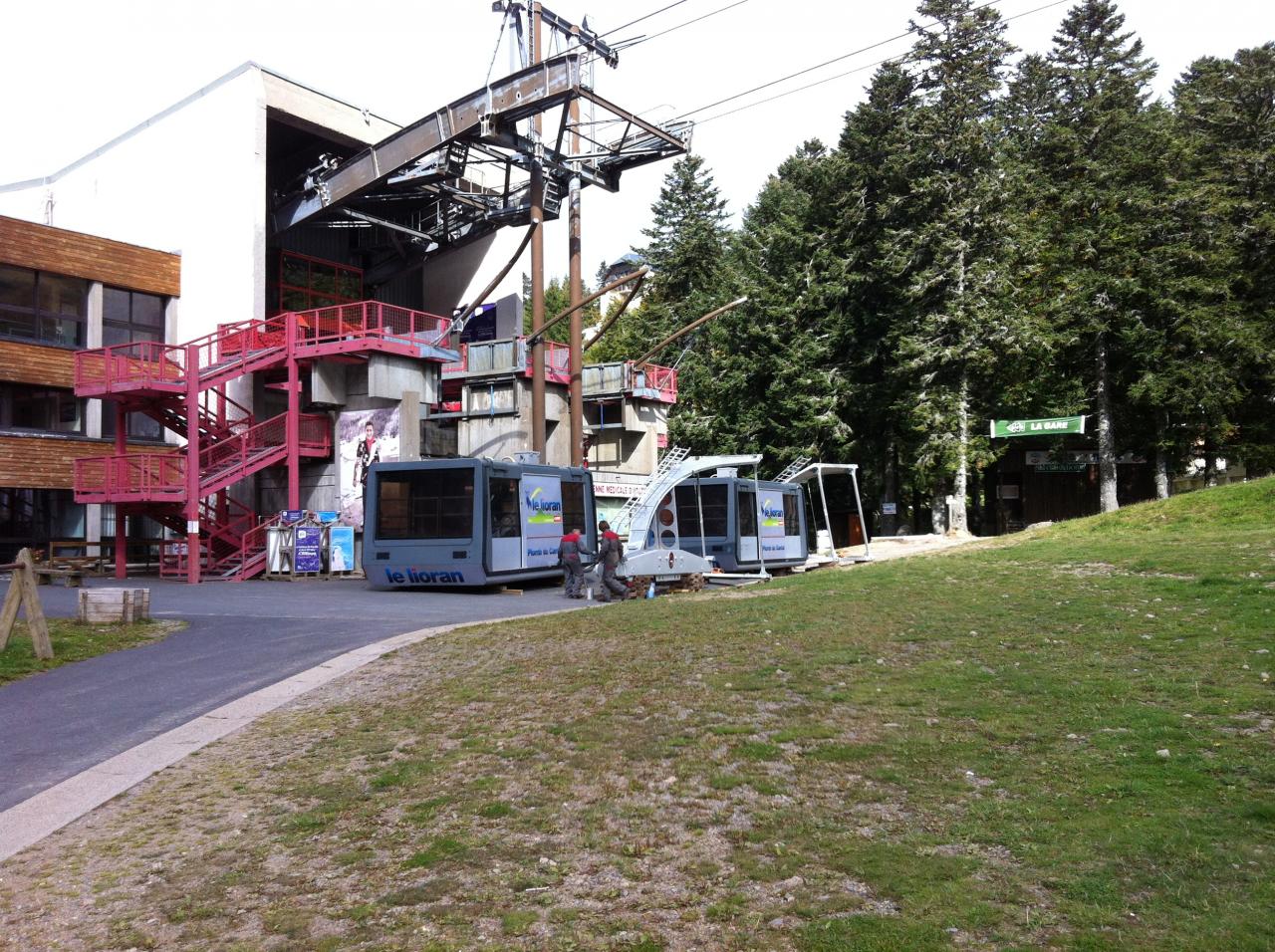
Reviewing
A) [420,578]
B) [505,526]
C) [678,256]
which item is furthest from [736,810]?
[678,256]

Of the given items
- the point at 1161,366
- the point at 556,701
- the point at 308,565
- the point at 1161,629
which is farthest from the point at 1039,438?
the point at 556,701

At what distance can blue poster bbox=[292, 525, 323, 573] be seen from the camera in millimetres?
30578

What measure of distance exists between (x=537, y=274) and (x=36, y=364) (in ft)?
56.8

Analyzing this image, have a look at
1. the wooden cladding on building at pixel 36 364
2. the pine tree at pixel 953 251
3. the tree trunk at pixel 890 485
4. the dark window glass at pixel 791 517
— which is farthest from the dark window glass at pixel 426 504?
the tree trunk at pixel 890 485

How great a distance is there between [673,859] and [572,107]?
3770 centimetres

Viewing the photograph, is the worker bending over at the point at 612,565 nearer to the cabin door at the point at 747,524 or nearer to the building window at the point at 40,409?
the cabin door at the point at 747,524

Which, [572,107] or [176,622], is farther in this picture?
[572,107]

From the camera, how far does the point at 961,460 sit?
42.1 m

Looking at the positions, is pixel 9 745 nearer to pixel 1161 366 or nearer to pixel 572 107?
pixel 572 107

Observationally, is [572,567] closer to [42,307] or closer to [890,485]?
[42,307]

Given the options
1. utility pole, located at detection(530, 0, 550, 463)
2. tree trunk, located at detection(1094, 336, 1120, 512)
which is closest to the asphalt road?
utility pole, located at detection(530, 0, 550, 463)

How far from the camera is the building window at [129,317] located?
3784 centimetres

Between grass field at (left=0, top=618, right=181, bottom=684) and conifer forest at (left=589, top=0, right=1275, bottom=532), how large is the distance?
1306 inches

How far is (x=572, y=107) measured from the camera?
129 ft
